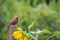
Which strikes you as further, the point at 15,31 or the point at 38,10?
the point at 38,10

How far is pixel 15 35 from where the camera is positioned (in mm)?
901

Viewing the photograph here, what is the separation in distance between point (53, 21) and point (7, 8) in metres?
0.59

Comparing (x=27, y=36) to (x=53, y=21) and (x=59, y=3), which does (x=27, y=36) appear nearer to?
(x=53, y=21)

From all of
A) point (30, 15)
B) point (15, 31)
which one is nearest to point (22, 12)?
point (30, 15)

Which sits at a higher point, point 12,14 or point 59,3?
point 59,3

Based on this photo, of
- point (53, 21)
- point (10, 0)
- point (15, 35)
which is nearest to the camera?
point (15, 35)

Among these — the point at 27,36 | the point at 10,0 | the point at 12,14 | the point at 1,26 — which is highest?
the point at 10,0

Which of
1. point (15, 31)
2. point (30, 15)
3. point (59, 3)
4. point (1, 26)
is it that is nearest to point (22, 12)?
point (30, 15)

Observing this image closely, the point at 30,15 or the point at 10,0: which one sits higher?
the point at 10,0

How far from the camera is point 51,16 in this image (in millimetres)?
2416

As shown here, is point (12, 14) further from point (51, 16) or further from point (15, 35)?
point (15, 35)

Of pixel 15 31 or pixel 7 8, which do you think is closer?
pixel 15 31

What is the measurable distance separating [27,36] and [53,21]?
148 cm

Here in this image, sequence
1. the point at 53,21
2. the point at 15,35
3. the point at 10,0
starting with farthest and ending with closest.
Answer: the point at 10,0, the point at 53,21, the point at 15,35
